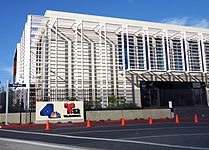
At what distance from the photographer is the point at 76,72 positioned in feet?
84.2

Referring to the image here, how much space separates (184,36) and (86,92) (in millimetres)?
14264

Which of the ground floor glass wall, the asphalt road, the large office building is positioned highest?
the large office building

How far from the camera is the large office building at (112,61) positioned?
25.1m

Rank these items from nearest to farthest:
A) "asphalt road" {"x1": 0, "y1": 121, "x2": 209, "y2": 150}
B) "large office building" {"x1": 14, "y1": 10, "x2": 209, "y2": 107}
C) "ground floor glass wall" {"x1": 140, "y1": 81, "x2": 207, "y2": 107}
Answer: "asphalt road" {"x1": 0, "y1": 121, "x2": 209, "y2": 150}
"large office building" {"x1": 14, "y1": 10, "x2": 209, "y2": 107}
"ground floor glass wall" {"x1": 140, "y1": 81, "x2": 207, "y2": 107}

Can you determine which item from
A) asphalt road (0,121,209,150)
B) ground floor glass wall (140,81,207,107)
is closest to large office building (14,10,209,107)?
ground floor glass wall (140,81,207,107)

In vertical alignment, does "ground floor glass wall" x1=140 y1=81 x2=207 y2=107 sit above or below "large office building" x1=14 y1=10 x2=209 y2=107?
below

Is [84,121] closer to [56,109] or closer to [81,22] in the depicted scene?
[56,109]

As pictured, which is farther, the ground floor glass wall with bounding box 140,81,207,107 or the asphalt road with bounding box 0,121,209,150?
the ground floor glass wall with bounding box 140,81,207,107

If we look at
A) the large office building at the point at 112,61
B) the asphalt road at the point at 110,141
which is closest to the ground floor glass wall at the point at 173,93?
the large office building at the point at 112,61

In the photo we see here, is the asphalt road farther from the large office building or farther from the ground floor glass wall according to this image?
the ground floor glass wall

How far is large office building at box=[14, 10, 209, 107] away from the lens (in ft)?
82.4

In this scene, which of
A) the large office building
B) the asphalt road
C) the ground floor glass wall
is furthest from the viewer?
the ground floor glass wall

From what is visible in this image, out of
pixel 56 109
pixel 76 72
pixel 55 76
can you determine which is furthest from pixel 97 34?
pixel 56 109

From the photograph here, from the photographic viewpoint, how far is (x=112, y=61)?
27938 mm
